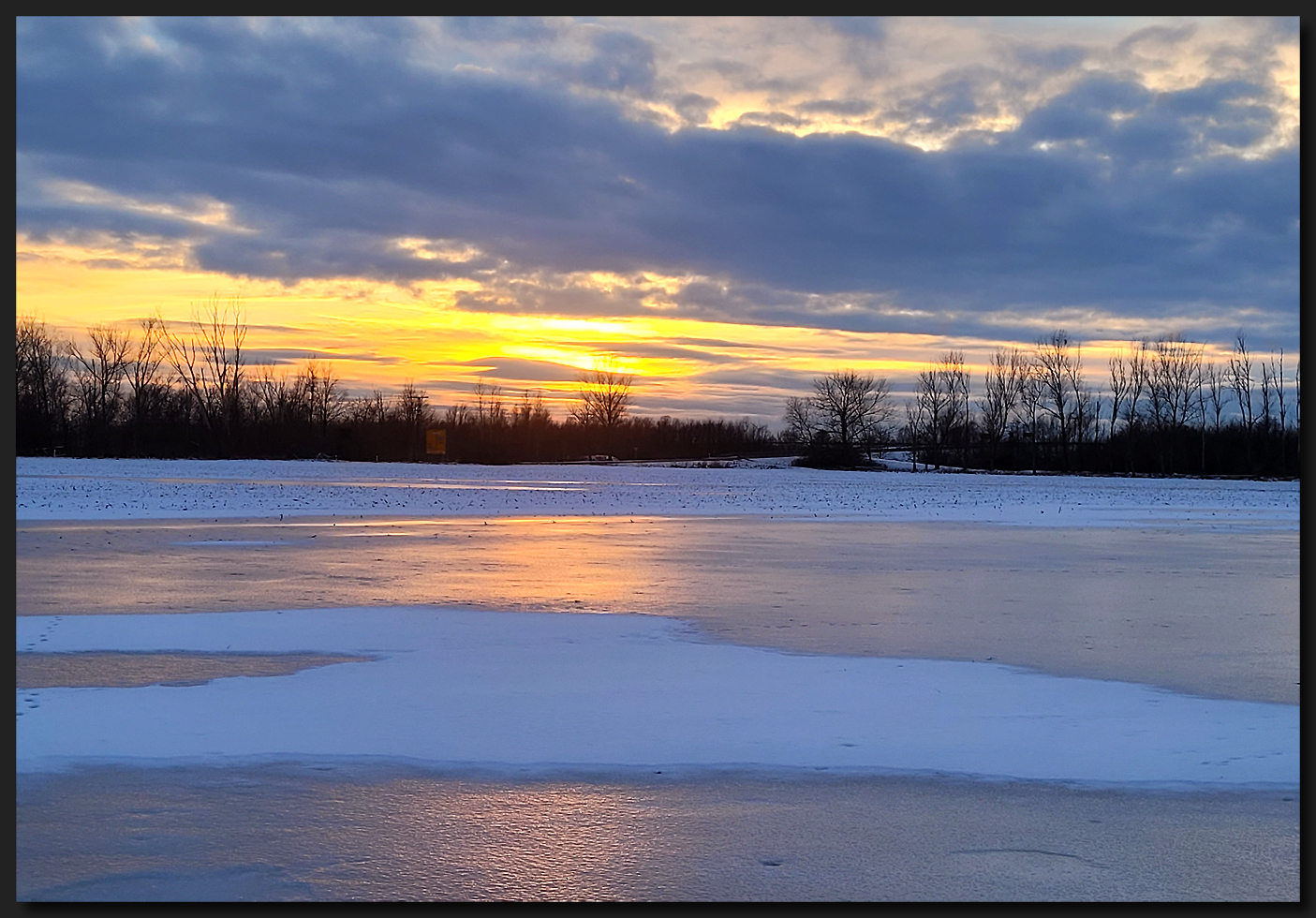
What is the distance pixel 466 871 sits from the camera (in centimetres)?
423

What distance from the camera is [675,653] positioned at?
27.7 feet

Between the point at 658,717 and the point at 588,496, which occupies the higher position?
the point at 588,496

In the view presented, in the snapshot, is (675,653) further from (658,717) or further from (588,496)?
(588,496)

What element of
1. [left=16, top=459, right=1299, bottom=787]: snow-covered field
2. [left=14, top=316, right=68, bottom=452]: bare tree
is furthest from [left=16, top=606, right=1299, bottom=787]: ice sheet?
[left=14, top=316, right=68, bottom=452]: bare tree

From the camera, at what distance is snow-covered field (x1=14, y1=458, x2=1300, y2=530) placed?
25812 mm

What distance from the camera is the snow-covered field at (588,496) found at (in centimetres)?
2581

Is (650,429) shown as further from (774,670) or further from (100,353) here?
(774,670)

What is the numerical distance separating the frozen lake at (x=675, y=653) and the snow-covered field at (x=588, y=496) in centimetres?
608

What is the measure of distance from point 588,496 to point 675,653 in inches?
993

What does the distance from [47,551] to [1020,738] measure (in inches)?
539

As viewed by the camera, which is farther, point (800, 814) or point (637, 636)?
point (637, 636)

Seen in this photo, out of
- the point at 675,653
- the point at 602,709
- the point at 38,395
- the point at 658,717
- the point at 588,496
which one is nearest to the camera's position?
the point at 658,717

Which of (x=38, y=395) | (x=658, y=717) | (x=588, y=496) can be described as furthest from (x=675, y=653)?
(x=38, y=395)

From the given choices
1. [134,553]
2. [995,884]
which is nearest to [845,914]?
[995,884]
